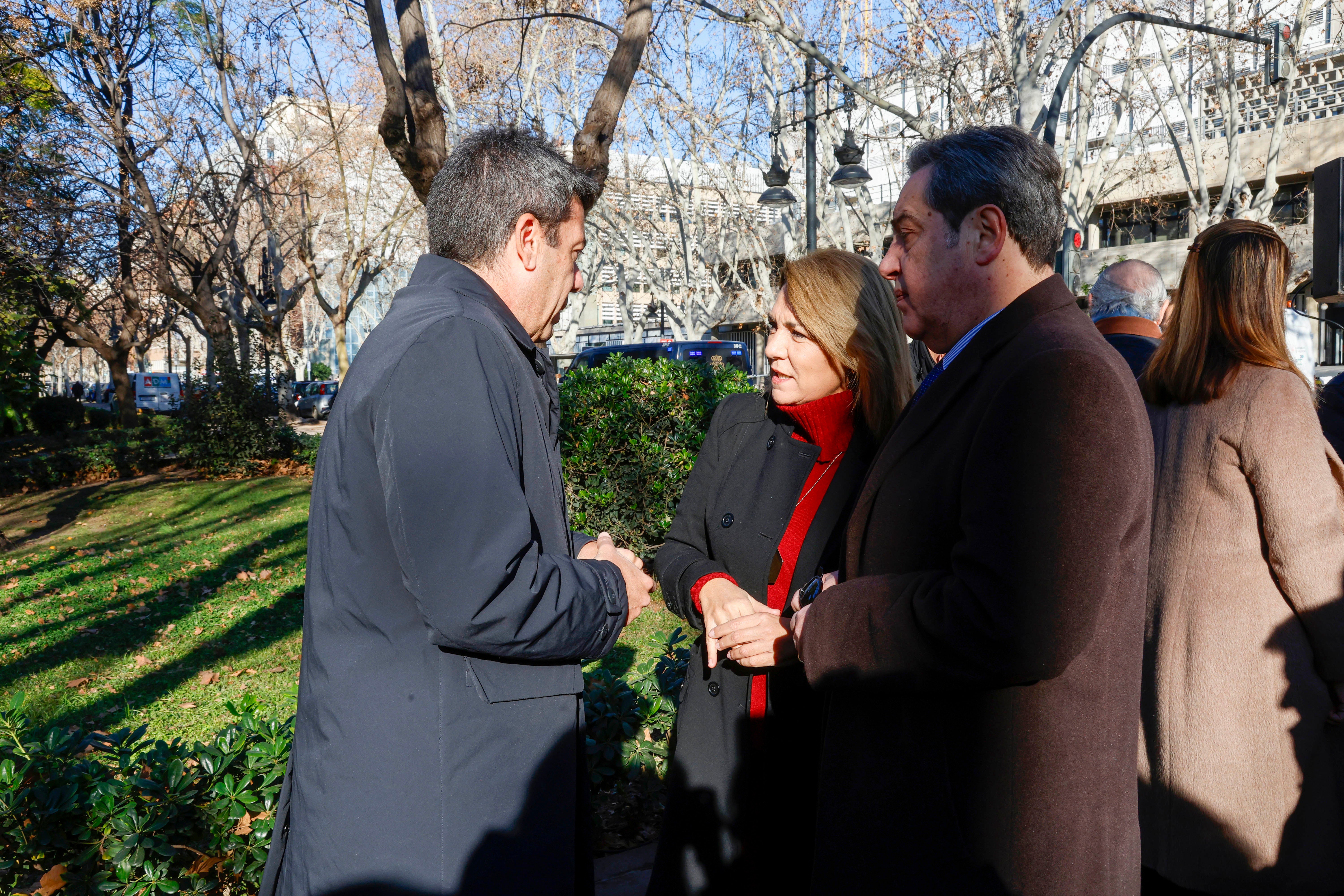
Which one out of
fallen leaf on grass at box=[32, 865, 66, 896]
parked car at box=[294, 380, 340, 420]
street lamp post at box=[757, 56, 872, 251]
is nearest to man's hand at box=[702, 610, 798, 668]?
fallen leaf on grass at box=[32, 865, 66, 896]

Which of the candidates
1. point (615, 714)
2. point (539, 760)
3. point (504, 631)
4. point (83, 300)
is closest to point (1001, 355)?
point (504, 631)

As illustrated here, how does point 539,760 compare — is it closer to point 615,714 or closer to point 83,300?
point 615,714

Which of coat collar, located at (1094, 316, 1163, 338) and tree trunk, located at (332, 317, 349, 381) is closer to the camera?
coat collar, located at (1094, 316, 1163, 338)

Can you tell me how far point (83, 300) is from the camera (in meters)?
21.1

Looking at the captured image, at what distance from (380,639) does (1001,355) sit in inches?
50.8

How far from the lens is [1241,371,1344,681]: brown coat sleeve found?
A: 7.68 feet

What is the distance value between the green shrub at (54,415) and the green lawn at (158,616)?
11567mm

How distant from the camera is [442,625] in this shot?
165cm

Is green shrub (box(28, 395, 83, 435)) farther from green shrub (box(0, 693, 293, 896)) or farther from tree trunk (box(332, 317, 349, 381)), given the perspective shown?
green shrub (box(0, 693, 293, 896))

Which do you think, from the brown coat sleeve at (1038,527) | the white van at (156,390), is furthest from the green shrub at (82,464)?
the white van at (156,390)

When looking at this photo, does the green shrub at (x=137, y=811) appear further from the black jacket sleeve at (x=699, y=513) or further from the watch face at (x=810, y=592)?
the watch face at (x=810, y=592)

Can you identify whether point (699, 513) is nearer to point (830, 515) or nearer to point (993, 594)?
point (830, 515)

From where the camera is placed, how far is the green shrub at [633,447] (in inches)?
267

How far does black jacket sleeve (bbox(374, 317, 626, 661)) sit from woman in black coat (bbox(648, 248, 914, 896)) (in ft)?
1.91
